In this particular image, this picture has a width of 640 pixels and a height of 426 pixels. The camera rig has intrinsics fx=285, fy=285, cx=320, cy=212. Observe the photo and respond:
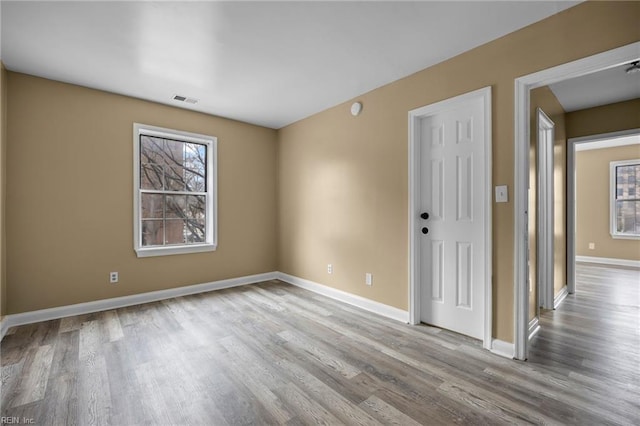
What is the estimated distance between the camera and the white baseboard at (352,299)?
3182mm

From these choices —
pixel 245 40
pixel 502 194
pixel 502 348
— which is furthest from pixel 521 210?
pixel 245 40

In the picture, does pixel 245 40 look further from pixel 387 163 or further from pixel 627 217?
pixel 627 217

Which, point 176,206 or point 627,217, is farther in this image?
point 627,217

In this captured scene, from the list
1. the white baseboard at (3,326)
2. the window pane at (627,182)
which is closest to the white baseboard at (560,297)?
the window pane at (627,182)

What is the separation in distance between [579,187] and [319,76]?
700 centimetres

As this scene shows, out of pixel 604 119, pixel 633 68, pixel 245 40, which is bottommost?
pixel 604 119

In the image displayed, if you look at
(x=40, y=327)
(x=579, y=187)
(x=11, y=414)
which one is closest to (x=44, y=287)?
(x=40, y=327)

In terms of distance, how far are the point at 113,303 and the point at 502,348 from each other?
166 inches

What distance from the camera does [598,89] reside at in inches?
128

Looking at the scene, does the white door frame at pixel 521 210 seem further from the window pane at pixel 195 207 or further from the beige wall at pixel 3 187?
the beige wall at pixel 3 187

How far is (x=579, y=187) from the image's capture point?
6.60m

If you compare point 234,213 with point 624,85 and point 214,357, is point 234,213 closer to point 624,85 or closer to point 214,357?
point 214,357
